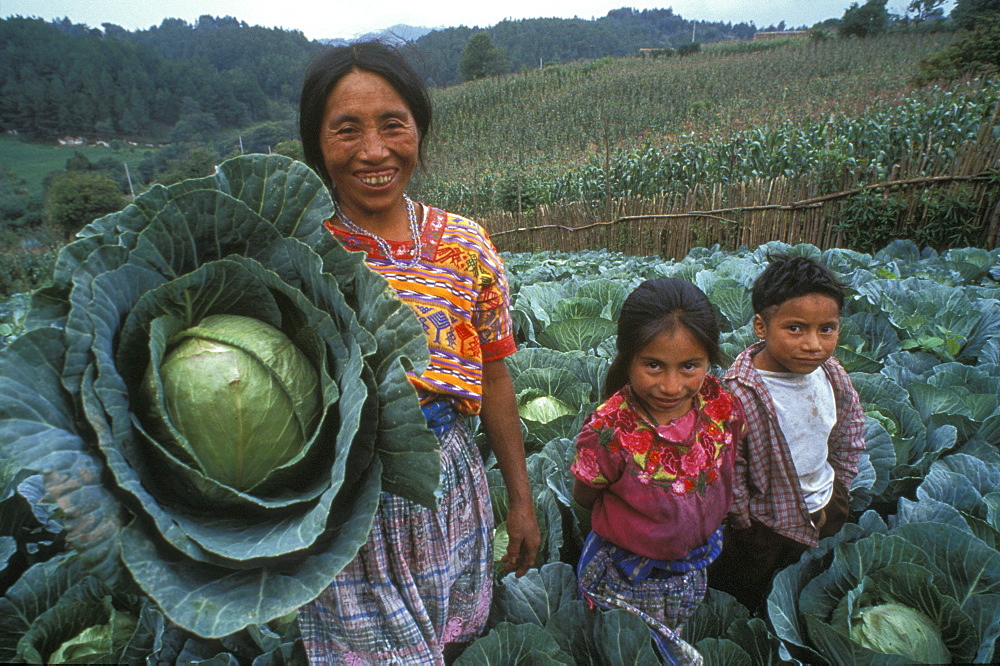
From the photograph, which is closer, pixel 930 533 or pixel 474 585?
pixel 474 585

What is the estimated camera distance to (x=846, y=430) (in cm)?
175

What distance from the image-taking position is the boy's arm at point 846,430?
5.67ft

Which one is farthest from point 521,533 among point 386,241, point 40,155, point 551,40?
point 551,40

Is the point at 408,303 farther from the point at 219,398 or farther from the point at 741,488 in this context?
the point at 741,488

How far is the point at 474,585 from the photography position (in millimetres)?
1450

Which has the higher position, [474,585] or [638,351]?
[638,351]

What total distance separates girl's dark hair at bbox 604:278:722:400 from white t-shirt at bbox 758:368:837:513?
29 cm

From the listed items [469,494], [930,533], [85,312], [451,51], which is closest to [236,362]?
[85,312]

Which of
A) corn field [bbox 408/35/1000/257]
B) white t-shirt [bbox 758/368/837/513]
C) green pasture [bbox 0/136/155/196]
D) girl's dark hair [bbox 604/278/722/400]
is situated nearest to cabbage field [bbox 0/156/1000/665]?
white t-shirt [bbox 758/368/837/513]

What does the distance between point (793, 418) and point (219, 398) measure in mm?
1568

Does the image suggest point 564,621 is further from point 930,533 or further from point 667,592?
point 930,533

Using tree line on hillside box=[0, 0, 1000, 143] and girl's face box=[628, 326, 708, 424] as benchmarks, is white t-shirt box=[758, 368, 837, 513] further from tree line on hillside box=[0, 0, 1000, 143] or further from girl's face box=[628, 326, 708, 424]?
tree line on hillside box=[0, 0, 1000, 143]

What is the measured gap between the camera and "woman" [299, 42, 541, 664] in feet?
4.01

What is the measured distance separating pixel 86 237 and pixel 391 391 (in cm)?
59
